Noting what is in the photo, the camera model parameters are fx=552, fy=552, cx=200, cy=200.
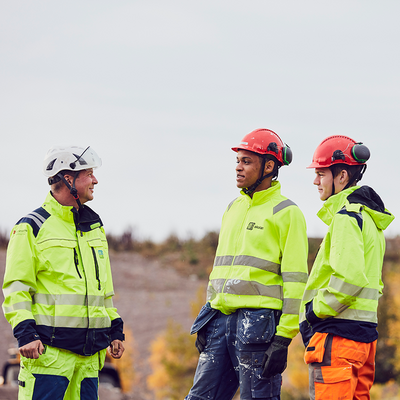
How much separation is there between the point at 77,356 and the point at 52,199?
50.4 inches

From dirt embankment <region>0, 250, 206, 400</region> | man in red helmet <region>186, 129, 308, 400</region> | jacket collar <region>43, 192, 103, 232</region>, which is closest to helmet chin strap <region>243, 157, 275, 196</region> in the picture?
man in red helmet <region>186, 129, 308, 400</region>

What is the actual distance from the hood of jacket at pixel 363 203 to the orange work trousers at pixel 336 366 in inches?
35.4

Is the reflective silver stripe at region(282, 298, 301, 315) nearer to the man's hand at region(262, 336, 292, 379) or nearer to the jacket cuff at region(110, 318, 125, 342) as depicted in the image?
the man's hand at region(262, 336, 292, 379)

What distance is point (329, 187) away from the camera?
4.36 metres

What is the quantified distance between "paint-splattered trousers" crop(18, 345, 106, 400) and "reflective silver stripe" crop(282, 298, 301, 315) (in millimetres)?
1631

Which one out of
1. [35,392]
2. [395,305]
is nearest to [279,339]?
[35,392]

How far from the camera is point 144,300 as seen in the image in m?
25.7

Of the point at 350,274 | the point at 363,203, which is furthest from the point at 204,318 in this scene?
the point at 363,203

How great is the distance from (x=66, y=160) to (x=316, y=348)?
2499 millimetres

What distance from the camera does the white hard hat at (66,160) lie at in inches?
182

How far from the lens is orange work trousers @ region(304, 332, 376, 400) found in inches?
146

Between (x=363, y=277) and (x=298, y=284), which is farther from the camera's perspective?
(x=298, y=284)

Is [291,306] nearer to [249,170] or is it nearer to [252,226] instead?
[252,226]

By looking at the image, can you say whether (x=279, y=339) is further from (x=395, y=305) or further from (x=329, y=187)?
(x=395, y=305)
